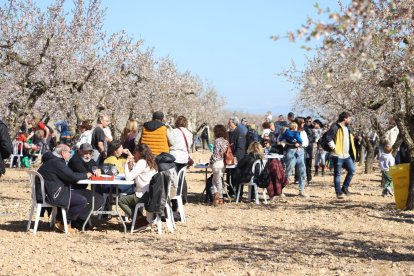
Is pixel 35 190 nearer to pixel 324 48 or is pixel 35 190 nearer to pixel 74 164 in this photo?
pixel 74 164

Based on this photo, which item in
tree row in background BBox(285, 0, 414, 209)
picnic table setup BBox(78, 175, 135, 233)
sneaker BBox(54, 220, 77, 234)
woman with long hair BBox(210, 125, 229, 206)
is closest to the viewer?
tree row in background BBox(285, 0, 414, 209)

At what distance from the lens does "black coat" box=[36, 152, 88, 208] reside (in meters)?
9.90

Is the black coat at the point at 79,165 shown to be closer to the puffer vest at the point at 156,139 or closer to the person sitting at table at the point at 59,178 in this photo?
the person sitting at table at the point at 59,178

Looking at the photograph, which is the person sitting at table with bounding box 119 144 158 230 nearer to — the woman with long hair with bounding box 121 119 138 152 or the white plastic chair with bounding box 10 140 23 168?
the woman with long hair with bounding box 121 119 138 152

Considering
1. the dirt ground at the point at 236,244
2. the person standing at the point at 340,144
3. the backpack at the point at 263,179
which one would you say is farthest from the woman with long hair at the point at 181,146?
the person standing at the point at 340,144

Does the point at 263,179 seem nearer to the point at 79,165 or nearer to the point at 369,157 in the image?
the point at 79,165

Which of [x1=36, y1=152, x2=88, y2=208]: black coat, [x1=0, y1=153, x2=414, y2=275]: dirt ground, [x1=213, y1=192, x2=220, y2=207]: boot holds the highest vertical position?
[x1=36, y1=152, x2=88, y2=208]: black coat

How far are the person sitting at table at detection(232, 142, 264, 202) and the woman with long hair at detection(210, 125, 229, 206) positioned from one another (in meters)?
0.44

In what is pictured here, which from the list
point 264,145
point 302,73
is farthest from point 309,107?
point 264,145

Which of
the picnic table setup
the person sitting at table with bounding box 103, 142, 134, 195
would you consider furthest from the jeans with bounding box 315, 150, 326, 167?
the picnic table setup

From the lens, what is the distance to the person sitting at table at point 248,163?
13.8 metres

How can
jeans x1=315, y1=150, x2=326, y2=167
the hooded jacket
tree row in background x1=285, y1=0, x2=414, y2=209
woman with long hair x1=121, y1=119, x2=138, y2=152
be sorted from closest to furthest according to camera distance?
tree row in background x1=285, y1=0, x2=414, y2=209 < the hooded jacket < woman with long hair x1=121, y1=119, x2=138, y2=152 < jeans x1=315, y1=150, x2=326, y2=167

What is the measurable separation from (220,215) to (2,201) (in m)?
4.61

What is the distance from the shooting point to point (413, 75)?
5.05m
